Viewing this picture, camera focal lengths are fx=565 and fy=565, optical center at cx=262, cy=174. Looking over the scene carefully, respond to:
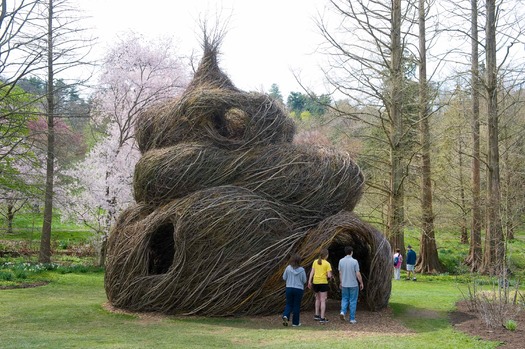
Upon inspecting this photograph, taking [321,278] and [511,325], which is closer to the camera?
[511,325]

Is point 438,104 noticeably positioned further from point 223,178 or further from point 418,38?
point 223,178

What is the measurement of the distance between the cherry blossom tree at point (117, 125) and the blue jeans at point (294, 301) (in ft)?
44.4

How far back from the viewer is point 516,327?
9.41 meters

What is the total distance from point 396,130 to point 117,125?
12.7 meters

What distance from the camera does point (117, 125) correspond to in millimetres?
26078

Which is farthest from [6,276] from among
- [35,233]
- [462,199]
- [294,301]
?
[462,199]

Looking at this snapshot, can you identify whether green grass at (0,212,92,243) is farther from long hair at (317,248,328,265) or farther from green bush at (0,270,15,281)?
long hair at (317,248,328,265)

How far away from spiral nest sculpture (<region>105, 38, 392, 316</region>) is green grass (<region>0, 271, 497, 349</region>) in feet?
2.27

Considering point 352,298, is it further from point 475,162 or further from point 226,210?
point 475,162

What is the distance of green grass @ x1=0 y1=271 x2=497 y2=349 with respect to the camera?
8516 millimetres

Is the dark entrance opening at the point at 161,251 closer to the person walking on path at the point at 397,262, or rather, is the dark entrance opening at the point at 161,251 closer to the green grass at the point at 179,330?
the green grass at the point at 179,330

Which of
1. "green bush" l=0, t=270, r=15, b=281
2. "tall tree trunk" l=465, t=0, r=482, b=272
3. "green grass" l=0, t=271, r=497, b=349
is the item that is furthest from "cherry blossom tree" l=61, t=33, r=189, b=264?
"tall tree trunk" l=465, t=0, r=482, b=272

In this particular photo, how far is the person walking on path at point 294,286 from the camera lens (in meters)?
10.7

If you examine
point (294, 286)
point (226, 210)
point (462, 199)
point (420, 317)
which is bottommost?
point (420, 317)
